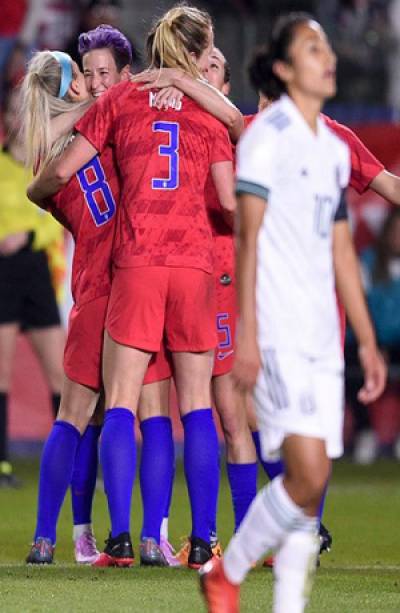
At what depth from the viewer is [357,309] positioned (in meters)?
5.25

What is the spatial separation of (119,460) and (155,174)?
110 cm

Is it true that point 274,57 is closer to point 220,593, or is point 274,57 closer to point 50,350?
point 220,593

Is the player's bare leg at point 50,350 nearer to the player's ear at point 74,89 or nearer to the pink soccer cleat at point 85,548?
the pink soccer cleat at point 85,548

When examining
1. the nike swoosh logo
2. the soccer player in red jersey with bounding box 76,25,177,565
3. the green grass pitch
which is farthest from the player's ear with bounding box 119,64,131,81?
the green grass pitch

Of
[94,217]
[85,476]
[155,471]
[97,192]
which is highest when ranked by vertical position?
[97,192]

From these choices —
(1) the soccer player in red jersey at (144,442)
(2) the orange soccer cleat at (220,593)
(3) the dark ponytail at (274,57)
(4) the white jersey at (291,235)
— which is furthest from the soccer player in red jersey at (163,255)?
(4) the white jersey at (291,235)

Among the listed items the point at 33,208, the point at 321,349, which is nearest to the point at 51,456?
the point at 321,349

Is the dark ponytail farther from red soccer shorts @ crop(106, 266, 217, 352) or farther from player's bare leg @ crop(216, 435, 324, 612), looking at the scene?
red soccer shorts @ crop(106, 266, 217, 352)

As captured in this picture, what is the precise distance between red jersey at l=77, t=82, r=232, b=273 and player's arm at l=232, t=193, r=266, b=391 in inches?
66.6

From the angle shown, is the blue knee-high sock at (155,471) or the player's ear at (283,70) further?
the blue knee-high sock at (155,471)

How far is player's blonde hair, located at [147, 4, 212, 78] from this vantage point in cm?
690

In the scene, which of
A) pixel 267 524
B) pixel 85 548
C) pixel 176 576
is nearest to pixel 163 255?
pixel 176 576

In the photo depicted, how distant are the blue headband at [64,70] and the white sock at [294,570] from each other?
278 cm

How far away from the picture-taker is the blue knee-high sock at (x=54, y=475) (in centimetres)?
707
